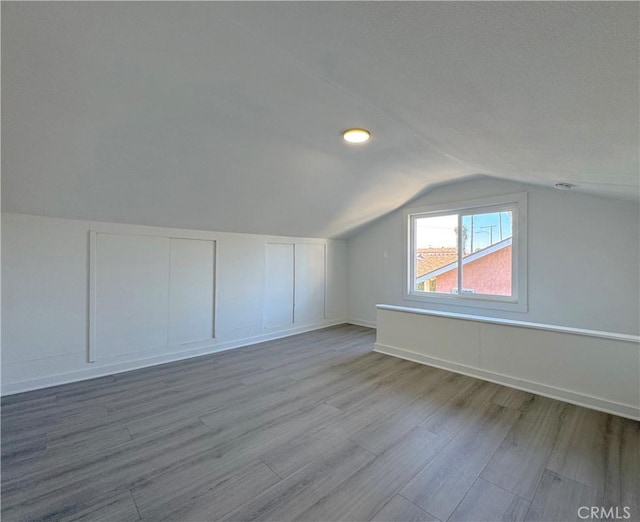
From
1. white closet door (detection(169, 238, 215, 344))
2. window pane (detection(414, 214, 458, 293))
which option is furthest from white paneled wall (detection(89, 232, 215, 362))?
window pane (detection(414, 214, 458, 293))

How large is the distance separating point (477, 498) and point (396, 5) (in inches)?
87.0

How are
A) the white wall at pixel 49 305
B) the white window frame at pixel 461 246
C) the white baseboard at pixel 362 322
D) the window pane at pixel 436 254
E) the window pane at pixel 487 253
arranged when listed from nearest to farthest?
the white wall at pixel 49 305 → the white window frame at pixel 461 246 → the window pane at pixel 487 253 → the window pane at pixel 436 254 → the white baseboard at pixel 362 322

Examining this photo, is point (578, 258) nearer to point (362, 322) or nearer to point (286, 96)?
point (362, 322)

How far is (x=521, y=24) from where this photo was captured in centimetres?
75

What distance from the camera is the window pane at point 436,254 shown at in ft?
15.4

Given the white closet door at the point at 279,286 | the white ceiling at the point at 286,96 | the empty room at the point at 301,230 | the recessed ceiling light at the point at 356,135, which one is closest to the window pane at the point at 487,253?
the empty room at the point at 301,230

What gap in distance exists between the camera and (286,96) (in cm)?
197

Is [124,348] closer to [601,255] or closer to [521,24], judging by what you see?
[521,24]

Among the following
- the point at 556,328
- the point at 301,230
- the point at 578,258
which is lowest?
the point at 556,328

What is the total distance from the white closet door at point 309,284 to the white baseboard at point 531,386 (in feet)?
6.12

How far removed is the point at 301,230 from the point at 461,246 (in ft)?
8.24

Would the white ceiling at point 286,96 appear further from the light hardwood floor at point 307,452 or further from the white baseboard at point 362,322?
the white baseboard at point 362,322

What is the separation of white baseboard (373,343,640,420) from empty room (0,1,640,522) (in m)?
0.02

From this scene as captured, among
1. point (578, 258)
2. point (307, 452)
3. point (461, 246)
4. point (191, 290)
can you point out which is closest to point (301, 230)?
point (191, 290)
